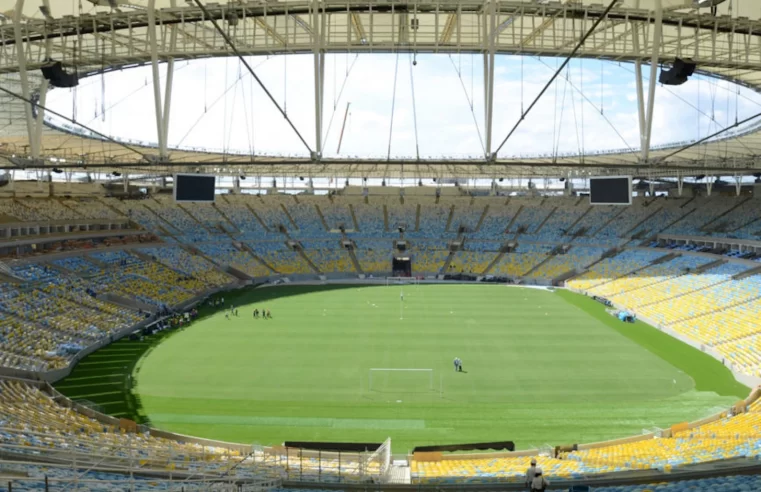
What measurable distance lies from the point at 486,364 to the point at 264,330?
11826mm

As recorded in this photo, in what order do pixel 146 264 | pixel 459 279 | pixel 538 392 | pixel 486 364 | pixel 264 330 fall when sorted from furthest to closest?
1. pixel 459 279
2. pixel 146 264
3. pixel 264 330
4. pixel 486 364
5. pixel 538 392

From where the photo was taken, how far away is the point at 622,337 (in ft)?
95.6

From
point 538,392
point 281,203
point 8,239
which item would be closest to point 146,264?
point 8,239

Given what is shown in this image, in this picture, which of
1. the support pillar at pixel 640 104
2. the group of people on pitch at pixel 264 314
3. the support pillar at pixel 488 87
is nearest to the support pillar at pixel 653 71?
the support pillar at pixel 640 104

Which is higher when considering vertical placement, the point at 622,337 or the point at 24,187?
the point at 24,187

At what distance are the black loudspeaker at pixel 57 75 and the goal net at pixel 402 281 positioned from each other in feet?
113

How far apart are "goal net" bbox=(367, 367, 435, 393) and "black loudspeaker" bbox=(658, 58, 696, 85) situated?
39.8ft

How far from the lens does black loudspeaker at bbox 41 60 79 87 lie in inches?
591

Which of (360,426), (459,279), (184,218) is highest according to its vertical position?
(184,218)

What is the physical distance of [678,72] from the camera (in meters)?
14.9

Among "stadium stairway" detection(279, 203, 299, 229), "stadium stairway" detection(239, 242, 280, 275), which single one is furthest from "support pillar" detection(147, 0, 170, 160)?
"stadium stairway" detection(279, 203, 299, 229)

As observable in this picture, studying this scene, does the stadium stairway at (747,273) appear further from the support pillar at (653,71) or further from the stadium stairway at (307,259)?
the stadium stairway at (307,259)

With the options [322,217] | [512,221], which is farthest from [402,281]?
[512,221]

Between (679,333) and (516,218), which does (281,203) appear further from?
(679,333)
